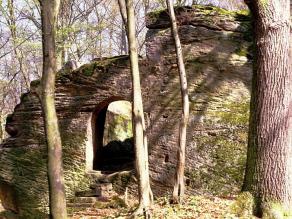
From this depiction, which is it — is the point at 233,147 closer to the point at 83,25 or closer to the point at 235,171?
the point at 235,171

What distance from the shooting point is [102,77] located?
36.1 ft

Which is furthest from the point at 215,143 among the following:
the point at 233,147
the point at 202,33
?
the point at 202,33

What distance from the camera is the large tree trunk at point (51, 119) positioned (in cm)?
604

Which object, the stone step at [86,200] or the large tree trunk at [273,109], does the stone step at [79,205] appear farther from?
the large tree trunk at [273,109]

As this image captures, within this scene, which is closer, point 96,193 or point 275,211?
point 275,211

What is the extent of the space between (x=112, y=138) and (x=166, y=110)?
354 centimetres

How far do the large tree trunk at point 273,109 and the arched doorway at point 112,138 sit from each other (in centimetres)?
623

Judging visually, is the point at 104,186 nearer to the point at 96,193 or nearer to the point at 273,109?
the point at 96,193

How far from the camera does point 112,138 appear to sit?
13.3 metres

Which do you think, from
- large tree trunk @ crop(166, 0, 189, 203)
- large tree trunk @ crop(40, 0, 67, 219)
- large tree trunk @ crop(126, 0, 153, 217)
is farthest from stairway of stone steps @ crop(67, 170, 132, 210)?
large tree trunk @ crop(40, 0, 67, 219)

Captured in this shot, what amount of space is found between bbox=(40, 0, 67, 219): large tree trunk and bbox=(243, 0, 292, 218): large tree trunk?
3.03 meters

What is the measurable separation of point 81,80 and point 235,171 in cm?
510

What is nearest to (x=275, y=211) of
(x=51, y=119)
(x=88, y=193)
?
(x=51, y=119)

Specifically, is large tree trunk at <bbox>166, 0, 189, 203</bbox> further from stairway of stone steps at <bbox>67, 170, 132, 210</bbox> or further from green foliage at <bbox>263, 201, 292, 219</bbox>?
green foliage at <bbox>263, 201, 292, 219</bbox>
